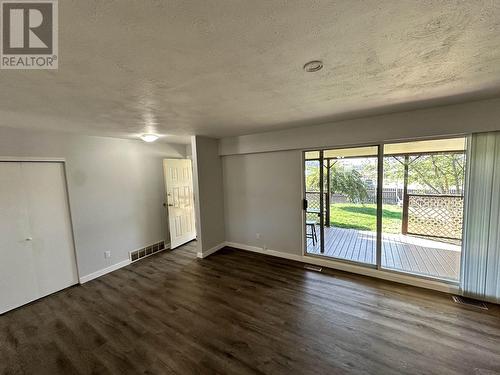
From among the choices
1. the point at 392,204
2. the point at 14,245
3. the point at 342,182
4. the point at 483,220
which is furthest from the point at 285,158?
the point at 14,245

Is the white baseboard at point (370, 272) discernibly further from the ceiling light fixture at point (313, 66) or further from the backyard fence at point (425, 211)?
the ceiling light fixture at point (313, 66)

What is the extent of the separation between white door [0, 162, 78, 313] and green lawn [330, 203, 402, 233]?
4.80 metres

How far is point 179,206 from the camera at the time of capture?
15.6 feet

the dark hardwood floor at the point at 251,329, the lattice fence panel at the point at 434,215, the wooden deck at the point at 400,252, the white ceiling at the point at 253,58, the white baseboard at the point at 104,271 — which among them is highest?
the white ceiling at the point at 253,58

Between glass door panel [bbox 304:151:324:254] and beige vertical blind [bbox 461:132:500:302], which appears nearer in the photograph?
beige vertical blind [bbox 461:132:500:302]

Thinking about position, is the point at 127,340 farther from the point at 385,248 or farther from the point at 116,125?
the point at 385,248

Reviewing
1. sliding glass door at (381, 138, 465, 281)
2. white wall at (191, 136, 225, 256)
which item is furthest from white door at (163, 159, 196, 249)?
sliding glass door at (381, 138, 465, 281)

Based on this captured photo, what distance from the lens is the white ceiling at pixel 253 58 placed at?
914 millimetres

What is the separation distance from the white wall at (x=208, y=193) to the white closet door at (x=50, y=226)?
2.03 m

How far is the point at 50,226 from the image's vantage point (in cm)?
304

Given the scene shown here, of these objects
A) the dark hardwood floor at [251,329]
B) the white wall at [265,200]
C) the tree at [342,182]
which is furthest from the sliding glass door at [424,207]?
the white wall at [265,200]

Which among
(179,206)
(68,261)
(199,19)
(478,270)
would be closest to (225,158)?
(179,206)

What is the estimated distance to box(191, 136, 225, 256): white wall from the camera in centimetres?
396

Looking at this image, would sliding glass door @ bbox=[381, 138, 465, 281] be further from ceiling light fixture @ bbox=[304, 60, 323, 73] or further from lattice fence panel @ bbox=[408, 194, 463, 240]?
ceiling light fixture @ bbox=[304, 60, 323, 73]
